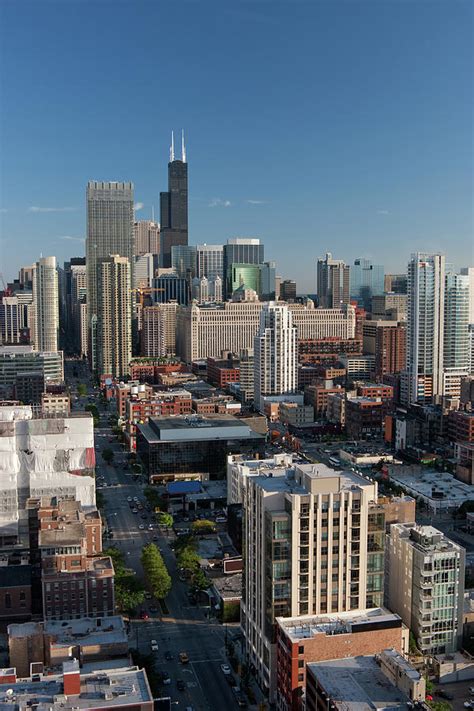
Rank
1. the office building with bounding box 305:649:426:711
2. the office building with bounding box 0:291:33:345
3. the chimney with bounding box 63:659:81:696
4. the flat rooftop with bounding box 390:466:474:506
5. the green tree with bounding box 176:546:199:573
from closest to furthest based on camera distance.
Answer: the chimney with bounding box 63:659:81:696 < the office building with bounding box 305:649:426:711 < the green tree with bounding box 176:546:199:573 < the flat rooftop with bounding box 390:466:474:506 < the office building with bounding box 0:291:33:345

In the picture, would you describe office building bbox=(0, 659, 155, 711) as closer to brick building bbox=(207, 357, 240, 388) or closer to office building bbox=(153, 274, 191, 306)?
brick building bbox=(207, 357, 240, 388)

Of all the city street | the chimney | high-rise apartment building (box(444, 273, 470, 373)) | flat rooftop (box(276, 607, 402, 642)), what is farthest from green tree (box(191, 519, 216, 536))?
high-rise apartment building (box(444, 273, 470, 373))

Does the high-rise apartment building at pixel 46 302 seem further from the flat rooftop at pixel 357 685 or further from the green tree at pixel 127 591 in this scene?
the flat rooftop at pixel 357 685

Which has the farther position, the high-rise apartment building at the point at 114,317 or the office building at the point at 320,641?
the high-rise apartment building at the point at 114,317

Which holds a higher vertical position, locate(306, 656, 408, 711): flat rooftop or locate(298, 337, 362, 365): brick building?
locate(298, 337, 362, 365): brick building

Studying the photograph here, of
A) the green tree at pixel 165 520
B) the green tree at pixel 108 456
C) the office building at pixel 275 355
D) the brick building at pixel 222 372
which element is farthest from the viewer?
the brick building at pixel 222 372

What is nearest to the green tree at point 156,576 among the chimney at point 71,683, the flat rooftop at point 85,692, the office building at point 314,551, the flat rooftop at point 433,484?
the office building at point 314,551
